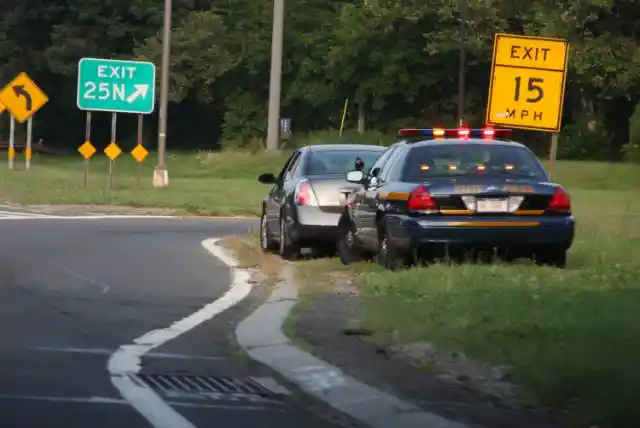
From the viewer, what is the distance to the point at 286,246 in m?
18.0

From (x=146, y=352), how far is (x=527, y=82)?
35.3ft

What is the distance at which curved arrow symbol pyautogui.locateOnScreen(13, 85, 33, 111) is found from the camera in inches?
1647

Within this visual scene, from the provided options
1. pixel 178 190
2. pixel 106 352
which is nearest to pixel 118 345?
pixel 106 352

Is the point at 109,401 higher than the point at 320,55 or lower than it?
higher

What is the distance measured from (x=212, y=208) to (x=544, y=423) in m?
24.4

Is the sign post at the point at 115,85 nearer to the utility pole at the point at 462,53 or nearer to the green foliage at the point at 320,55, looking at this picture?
the utility pole at the point at 462,53

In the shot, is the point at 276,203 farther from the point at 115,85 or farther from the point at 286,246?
the point at 115,85

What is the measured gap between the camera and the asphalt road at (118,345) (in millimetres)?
8016

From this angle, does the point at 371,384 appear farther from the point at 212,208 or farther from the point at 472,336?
the point at 212,208

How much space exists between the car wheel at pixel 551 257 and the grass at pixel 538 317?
6.2 inches

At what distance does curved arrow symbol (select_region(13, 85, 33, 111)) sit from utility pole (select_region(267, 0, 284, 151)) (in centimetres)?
1356

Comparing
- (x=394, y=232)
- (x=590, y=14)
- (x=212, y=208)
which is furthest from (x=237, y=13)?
(x=394, y=232)

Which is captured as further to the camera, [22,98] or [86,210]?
[22,98]

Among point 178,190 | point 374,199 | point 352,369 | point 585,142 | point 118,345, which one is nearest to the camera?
point 352,369
